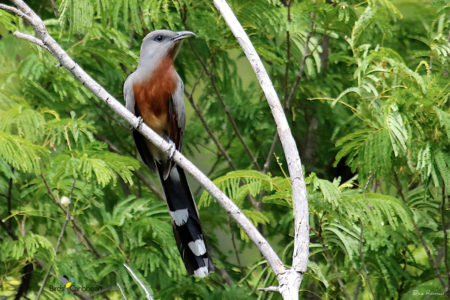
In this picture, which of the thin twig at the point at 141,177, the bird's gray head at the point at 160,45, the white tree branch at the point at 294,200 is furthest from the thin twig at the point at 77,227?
the white tree branch at the point at 294,200

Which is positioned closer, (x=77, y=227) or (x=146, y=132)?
(x=146, y=132)

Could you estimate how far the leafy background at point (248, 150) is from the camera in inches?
154

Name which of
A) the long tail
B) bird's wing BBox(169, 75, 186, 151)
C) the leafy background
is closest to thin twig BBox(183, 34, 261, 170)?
the leafy background

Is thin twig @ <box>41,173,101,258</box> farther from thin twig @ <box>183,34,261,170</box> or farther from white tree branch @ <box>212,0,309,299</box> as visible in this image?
white tree branch @ <box>212,0,309,299</box>

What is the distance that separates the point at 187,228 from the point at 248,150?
143 cm

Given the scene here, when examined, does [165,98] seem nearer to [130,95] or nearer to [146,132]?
[130,95]

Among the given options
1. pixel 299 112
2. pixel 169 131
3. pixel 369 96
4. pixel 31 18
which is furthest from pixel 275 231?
pixel 31 18

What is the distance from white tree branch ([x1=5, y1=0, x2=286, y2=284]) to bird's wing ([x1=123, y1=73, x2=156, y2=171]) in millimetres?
1136

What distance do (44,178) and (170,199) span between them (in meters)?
0.89

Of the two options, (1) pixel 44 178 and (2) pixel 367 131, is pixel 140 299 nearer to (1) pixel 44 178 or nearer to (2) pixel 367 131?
(1) pixel 44 178

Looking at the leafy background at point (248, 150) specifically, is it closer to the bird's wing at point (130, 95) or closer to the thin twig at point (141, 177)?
the thin twig at point (141, 177)

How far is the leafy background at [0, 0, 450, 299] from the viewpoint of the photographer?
390cm

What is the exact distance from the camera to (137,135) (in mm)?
4699

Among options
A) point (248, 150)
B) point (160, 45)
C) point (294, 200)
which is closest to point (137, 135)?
point (160, 45)
